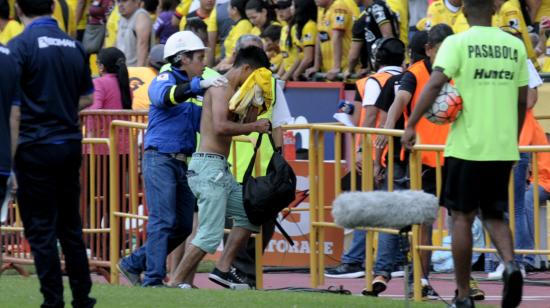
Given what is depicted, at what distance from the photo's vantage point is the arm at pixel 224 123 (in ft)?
37.3

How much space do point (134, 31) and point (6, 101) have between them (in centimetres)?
1224

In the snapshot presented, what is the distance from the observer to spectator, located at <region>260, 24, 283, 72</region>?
19.5 metres

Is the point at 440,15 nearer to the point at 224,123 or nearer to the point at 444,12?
the point at 444,12

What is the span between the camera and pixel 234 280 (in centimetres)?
1216

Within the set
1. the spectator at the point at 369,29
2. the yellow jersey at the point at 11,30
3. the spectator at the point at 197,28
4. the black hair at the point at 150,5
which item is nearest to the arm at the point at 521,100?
the spectator at the point at 197,28

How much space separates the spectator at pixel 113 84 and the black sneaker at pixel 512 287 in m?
6.47

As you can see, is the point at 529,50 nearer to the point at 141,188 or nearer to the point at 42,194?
the point at 141,188

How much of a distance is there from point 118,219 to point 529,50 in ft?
18.4

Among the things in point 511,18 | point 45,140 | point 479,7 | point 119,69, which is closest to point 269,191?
point 479,7

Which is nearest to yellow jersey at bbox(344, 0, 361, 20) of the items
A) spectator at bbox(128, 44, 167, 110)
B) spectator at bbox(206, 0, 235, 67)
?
spectator at bbox(206, 0, 235, 67)

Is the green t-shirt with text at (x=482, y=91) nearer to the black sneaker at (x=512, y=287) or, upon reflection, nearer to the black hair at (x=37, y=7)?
the black sneaker at (x=512, y=287)

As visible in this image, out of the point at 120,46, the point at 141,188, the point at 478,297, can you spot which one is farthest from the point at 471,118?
the point at 120,46

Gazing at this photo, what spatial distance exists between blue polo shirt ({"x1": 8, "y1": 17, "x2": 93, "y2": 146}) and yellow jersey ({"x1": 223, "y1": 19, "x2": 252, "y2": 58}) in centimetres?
1081

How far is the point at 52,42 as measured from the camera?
927 cm
